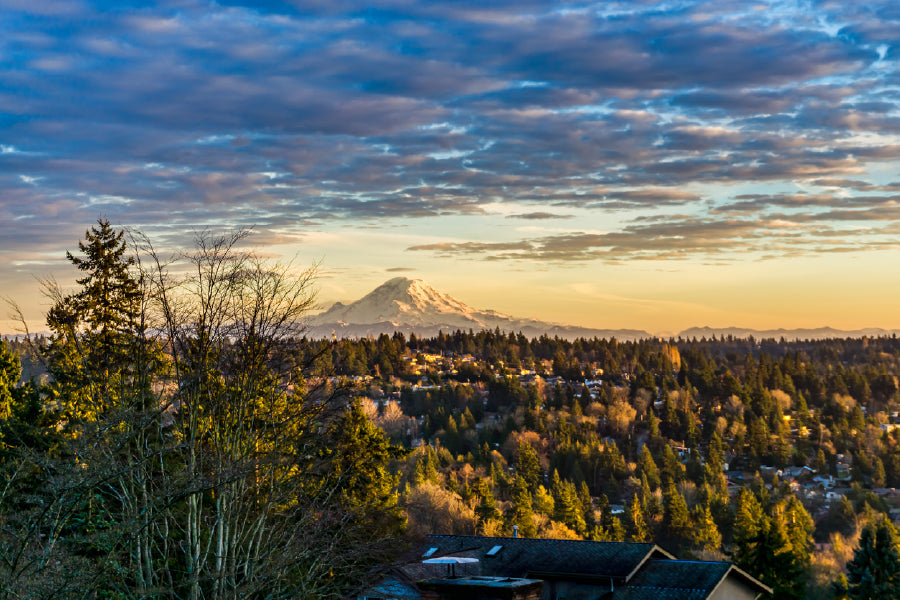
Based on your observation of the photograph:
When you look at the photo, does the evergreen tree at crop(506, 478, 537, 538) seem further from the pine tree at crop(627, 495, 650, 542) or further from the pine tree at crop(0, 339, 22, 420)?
the pine tree at crop(0, 339, 22, 420)

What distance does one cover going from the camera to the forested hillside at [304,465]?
17.8 m

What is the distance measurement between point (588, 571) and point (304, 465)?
1091 centimetres

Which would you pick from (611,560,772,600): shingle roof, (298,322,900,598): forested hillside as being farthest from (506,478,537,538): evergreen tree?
(611,560,772,600): shingle roof

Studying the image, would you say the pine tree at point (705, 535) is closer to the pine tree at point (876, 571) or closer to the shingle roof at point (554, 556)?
the pine tree at point (876, 571)

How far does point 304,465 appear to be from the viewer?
3036cm

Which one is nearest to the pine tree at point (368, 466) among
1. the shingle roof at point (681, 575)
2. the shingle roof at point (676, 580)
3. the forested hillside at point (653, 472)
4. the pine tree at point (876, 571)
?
the shingle roof at point (676, 580)

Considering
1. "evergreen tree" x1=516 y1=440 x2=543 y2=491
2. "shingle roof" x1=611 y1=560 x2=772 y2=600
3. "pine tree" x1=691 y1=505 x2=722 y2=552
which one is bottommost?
"pine tree" x1=691 y1=505 x2=722 y2=552

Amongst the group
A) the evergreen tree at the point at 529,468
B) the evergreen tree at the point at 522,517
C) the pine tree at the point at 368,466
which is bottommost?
the evergreen tree at the point at 529,468

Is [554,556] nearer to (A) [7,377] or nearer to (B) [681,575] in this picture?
(B) [681,575]

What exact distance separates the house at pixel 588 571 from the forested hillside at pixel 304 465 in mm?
1930

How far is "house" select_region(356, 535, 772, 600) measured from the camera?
3164cm

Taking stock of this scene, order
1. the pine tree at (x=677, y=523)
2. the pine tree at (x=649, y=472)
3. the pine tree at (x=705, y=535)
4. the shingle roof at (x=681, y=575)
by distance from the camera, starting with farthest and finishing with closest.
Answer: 1. the pine tree at (x=649, y=472)
2. the pine tree at (x=677, y=523)
3. the pine tree at (x=705, y=535)
4. the shingle roof at (x=681, y=575)

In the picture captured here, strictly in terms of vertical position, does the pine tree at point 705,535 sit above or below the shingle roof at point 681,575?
below

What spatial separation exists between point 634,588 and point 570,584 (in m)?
2.45
